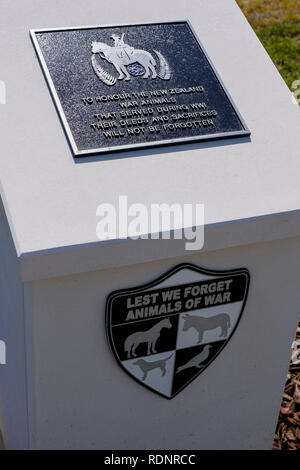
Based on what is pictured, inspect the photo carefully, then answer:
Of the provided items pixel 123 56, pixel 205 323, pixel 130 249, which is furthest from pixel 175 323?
pixel 123 56

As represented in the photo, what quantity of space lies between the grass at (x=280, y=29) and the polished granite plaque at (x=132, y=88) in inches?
155

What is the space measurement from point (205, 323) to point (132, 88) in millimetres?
1117

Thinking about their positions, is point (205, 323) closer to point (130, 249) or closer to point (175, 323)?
point (175, 323)

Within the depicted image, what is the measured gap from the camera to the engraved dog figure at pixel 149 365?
3.01 meters

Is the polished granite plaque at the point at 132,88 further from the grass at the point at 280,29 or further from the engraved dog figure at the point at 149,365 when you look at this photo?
the grass at the point at 280,29

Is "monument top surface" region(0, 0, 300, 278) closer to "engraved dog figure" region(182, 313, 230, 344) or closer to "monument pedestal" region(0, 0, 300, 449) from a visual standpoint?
"monument pedestal" region(0, 0, 300, 449)

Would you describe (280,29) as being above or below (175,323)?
above

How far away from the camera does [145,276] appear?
2789mm

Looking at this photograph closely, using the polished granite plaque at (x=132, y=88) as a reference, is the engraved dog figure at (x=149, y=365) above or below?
below

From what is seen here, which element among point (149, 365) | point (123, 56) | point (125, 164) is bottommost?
point (149, 365)

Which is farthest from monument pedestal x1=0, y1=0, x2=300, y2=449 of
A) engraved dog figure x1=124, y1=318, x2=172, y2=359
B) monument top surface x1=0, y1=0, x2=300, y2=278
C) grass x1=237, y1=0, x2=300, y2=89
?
grass x1=237, y1=0, x2=300, y2=89

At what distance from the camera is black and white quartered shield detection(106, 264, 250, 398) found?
2.84 metres

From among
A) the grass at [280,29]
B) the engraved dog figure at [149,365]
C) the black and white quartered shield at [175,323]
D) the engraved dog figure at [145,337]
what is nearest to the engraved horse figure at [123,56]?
the black and white quartered shield at [175,323]

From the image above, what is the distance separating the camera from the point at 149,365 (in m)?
3.04
